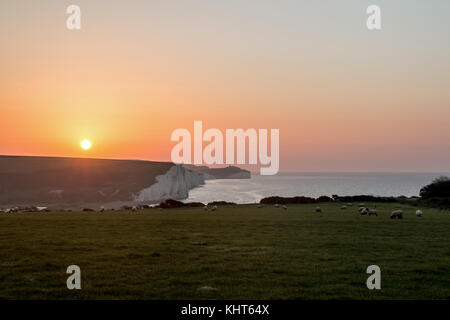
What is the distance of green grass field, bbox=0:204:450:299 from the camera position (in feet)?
38.5

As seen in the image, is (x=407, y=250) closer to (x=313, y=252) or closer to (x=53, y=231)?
(x=313, y=252)

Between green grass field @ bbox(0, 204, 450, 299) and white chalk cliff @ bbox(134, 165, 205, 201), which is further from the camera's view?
white chalk cliff @ bbox(134, 165, 205, 201)

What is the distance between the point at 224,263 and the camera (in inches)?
611

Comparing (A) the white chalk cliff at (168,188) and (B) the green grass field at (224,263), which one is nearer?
(B) the green grass field at (224,263)

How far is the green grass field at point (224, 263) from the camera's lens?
11.7 meters

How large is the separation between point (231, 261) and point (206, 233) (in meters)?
9.02

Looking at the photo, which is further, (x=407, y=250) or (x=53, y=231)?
(x=53, y=231)

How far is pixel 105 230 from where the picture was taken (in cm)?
2675

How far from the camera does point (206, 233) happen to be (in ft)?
81.7
